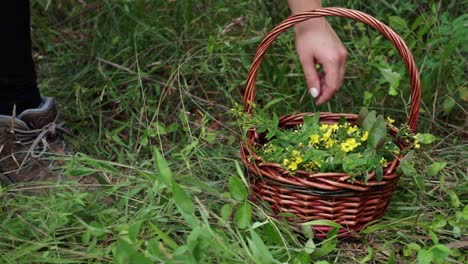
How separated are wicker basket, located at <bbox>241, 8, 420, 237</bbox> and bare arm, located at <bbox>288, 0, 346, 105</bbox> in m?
0.07

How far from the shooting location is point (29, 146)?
4.81 ft

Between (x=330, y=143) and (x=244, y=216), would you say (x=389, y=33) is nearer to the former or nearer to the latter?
(x=330, y=143)

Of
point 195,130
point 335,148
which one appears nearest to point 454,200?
point 335,148

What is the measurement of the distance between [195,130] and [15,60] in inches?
16.0

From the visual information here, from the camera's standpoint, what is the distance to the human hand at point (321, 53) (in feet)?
4.20

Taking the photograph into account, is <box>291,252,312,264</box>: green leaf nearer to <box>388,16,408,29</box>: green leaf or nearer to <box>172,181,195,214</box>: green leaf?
<box>172,181,195,214</box>: green leaf

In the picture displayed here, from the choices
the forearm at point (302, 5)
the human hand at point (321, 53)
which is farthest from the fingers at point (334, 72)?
the forearm at point (302, 5)

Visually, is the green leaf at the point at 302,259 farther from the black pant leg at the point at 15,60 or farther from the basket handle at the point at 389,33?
the black pant leg at the point at 15,60

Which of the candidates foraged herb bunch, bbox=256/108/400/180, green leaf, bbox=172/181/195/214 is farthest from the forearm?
green leaf, bbox=172/181/195/214

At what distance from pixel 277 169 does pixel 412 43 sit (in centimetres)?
62

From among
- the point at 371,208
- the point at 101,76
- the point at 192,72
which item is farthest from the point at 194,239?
the point at 101,76

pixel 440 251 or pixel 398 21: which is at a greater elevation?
pixel 398 21

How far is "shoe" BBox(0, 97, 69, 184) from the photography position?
1.41 m

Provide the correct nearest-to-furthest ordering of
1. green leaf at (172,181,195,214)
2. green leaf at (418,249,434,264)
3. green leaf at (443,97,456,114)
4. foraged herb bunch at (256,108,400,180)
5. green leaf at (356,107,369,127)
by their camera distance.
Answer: green leaf at (172,181,195,214) → green leaf at (418,249,434,264) → foraged herb bunch at (256,108,400,180) → green leaf at (356,107,369,127) → green leaf at (443,97,456,114)
